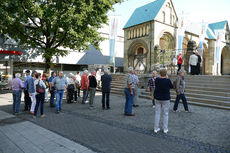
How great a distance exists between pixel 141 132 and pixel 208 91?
21.8 feet

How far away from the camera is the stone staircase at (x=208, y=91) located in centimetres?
829

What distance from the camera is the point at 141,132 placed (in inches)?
185

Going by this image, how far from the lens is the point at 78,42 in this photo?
45.9 feet

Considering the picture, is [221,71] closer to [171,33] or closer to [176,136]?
[171,33]

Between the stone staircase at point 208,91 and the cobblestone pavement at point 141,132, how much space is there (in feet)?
A: 6.00

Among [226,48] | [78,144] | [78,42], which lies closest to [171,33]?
[226,48]

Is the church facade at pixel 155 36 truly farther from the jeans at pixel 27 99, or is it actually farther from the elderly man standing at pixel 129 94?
the jeans at pixel 27 99

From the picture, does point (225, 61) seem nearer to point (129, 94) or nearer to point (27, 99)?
point (129, 94)

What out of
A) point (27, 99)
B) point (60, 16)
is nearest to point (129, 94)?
point (27, 99)

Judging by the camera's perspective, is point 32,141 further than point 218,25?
Answer: No

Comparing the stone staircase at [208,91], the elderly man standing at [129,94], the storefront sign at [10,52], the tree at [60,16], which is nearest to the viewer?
the elderly man standing at [129,94]

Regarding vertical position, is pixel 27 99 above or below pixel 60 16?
below

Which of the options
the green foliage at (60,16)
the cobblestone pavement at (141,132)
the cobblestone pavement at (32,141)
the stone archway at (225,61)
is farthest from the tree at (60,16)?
the stone archway at (225,61)

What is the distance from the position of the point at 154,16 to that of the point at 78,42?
14121mm
